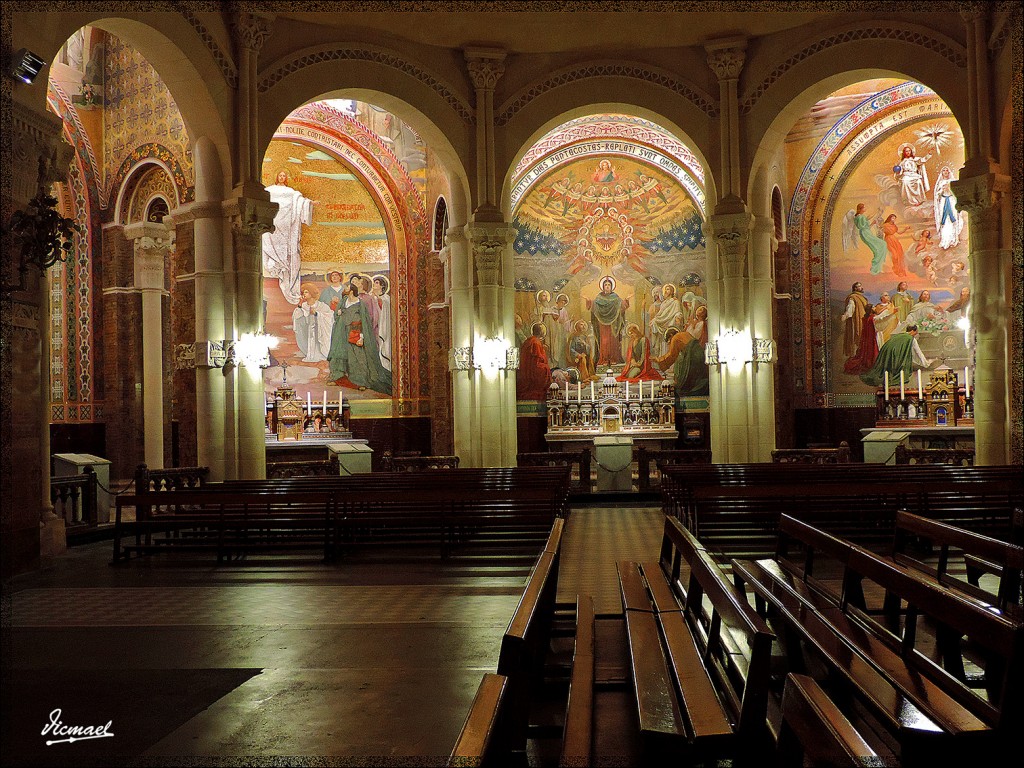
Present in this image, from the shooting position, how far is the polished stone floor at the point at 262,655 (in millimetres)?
3727

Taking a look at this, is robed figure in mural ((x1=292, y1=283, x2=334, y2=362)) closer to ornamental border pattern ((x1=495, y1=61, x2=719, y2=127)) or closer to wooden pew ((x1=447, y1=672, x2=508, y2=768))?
ornamental border pattern ((x1=495, y1=61, x2=719, y2=127))

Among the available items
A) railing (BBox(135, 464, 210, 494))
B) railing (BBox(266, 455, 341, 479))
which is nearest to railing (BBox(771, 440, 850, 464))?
railing (BBox(266, 455, 341, 479))

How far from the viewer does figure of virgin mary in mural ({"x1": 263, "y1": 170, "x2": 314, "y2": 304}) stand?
22547 millimetres

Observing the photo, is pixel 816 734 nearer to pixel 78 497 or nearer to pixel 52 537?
pixel 52 537

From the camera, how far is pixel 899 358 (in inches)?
854

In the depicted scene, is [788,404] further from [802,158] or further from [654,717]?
[654,717]

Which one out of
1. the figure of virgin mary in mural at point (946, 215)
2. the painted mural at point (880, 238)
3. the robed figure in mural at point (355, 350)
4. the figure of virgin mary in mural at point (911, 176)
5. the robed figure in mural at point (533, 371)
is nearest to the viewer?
the figure of virgin mary in mural at point (946, 215)

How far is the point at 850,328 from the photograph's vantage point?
2236 cm

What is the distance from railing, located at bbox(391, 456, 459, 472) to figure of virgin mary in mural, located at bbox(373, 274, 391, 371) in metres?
5.46

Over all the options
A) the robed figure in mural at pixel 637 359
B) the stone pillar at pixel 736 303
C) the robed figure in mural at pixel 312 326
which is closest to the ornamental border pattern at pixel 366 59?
the stone pillar at pixel 736 303

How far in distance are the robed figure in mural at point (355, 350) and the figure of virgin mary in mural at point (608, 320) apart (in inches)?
228

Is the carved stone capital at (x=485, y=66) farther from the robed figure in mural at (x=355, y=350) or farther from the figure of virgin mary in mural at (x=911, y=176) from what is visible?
the figure of virgin mary in mural at (x=911, y=176)

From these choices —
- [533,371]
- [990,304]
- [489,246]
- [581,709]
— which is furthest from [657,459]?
[581,709]

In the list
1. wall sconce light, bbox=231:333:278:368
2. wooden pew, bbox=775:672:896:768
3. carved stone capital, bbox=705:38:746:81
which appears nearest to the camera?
wooden pew, bbox=775:672:896:768
